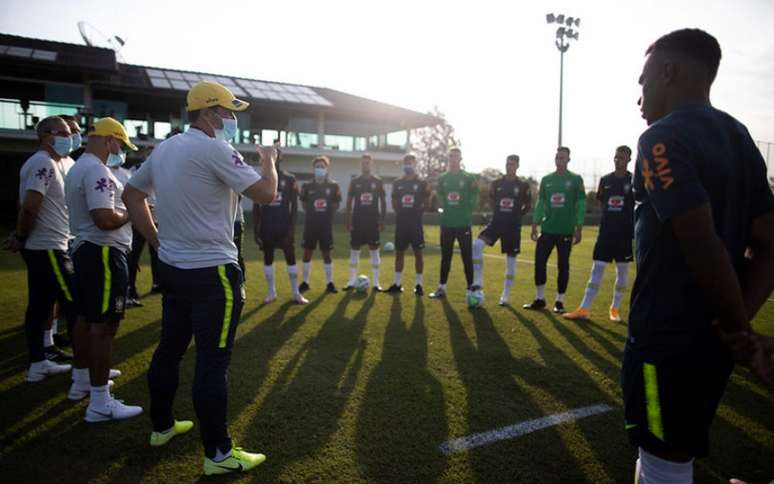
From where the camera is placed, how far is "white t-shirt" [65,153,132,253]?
11.1 ft

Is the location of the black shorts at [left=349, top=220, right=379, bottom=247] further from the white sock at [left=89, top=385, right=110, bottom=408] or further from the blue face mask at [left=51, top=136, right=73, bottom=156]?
the white sock at [left=89, top=385, right=110, bottom=408]

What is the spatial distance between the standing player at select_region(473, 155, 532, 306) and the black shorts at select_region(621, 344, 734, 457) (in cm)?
604

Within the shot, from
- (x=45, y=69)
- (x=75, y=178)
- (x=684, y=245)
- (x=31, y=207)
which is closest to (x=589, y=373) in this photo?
(x=684, y=245)

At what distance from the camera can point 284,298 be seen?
777 cm

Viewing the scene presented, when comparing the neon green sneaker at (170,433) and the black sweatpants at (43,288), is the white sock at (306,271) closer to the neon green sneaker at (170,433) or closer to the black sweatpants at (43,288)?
the black sweatpants at (43,288)

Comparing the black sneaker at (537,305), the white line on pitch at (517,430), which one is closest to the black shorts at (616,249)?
the black sneaker at (537,305)

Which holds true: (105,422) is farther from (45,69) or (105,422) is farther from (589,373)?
(45,69)

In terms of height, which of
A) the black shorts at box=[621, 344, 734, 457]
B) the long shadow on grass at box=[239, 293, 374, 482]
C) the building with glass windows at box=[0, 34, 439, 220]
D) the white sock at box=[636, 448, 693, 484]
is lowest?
the long shadow on grass at box=[239, 293, 374, 482]

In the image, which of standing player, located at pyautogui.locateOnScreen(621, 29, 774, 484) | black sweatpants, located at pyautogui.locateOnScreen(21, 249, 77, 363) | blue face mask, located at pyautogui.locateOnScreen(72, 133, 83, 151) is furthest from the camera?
blue face mask, located at pyautogui.locateOnScreen(72, 133, 83, 151)

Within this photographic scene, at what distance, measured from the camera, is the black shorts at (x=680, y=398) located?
157 centimetres

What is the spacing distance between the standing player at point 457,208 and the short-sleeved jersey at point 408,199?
563 millimetres

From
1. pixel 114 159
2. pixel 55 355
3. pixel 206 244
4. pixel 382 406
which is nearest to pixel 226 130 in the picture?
pixel 206 244

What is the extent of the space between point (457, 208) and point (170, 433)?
5.84m

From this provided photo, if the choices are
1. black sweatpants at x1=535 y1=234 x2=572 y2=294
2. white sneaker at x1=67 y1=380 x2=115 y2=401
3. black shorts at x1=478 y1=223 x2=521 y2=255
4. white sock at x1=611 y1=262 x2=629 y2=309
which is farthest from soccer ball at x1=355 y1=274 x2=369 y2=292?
white sneaker at x1=67 y1=380 x2=115 y2=401
